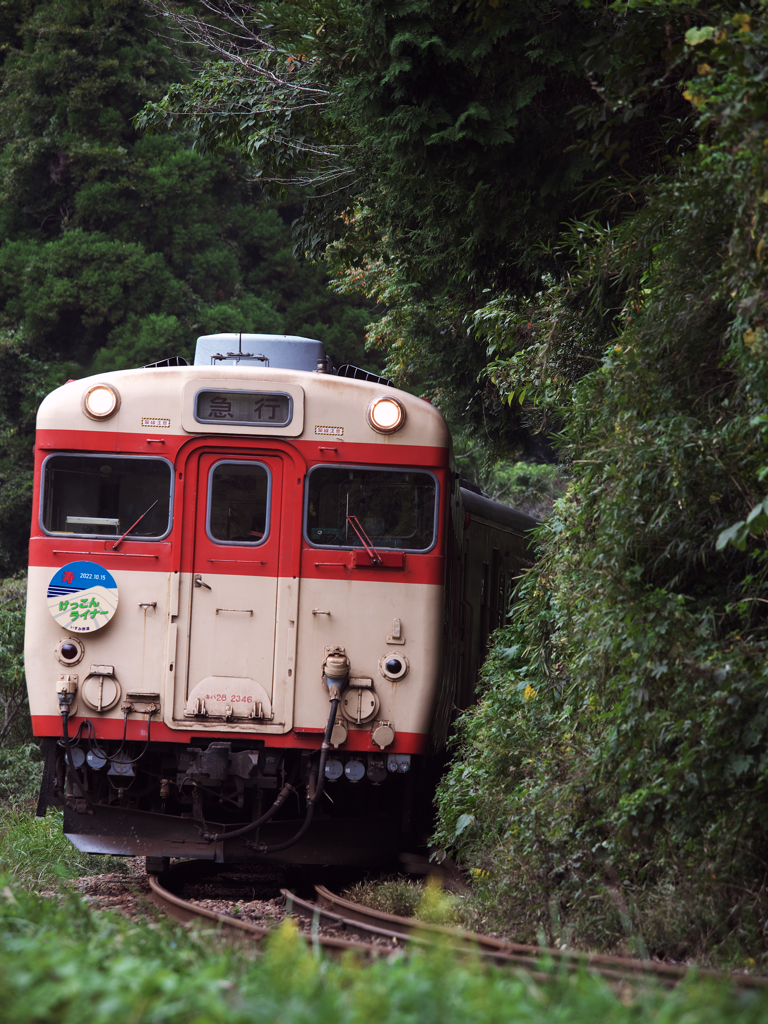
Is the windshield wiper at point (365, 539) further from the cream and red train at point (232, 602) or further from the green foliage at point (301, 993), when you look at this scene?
the green foliage at point (301, 993)

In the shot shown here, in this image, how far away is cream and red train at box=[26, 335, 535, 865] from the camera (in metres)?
7.71

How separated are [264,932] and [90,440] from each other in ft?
12.3

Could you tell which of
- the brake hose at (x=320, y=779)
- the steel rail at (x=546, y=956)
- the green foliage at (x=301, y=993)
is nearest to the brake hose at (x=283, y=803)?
the brake hose at (x=320, y=779)

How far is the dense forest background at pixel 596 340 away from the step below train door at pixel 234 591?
1.72 meters

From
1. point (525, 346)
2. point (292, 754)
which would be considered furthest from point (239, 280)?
point (292, 754)

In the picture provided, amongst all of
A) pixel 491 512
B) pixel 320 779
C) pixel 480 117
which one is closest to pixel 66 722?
pixel 320 779

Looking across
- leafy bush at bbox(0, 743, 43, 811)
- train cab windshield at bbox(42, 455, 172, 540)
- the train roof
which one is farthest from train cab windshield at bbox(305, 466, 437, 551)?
leafy bush at bbox(0, 743, 43, 811)

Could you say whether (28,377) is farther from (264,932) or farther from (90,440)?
(264,932)

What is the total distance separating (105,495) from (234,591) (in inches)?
45.5

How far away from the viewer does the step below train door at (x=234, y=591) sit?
7.71 meters

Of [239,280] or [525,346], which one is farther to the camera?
[239,280]

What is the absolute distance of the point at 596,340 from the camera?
27.1 feet

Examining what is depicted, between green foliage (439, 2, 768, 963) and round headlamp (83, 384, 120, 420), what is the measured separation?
3.24m

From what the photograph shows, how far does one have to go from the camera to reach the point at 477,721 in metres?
8.25
